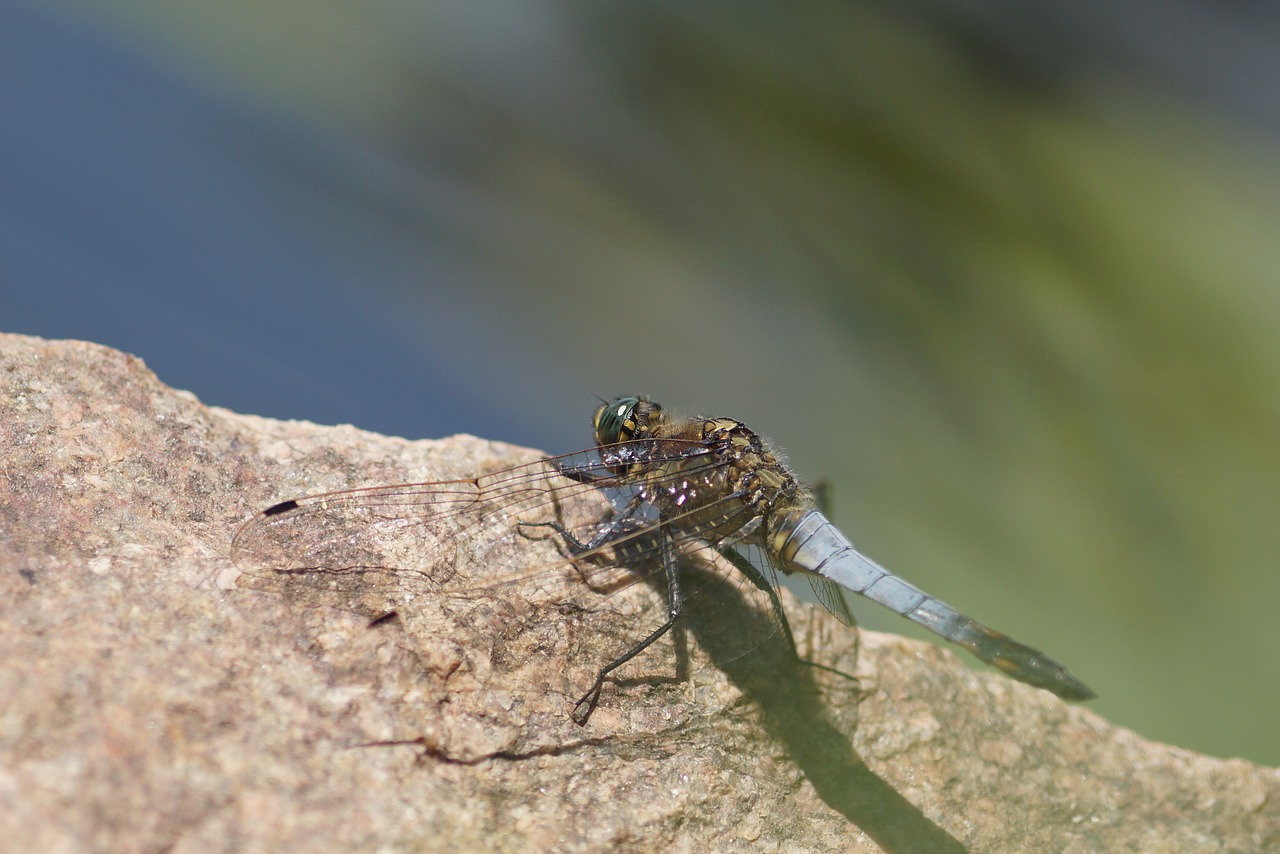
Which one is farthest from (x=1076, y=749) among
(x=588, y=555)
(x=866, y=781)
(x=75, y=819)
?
(x=75, y=819)

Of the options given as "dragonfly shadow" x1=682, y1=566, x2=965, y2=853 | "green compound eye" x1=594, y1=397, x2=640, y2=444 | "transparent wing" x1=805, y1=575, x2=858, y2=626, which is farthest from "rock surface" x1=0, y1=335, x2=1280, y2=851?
"green compound eye" x1=594, y1=397, x2=640, y2=444

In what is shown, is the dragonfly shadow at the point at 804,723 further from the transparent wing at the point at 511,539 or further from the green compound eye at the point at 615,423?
the green compound eye at the point at 615,423

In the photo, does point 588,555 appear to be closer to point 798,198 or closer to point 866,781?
point 866,781

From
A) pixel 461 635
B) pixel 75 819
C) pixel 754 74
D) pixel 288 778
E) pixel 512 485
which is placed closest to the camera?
pixel 75 819

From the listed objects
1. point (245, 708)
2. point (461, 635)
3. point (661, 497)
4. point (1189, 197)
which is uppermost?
point (1189, 197)

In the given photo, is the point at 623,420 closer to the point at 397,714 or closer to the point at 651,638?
the point at 651,638

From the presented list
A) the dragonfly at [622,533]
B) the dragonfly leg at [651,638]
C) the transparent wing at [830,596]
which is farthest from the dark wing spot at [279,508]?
the transparent wing at [830,596]
